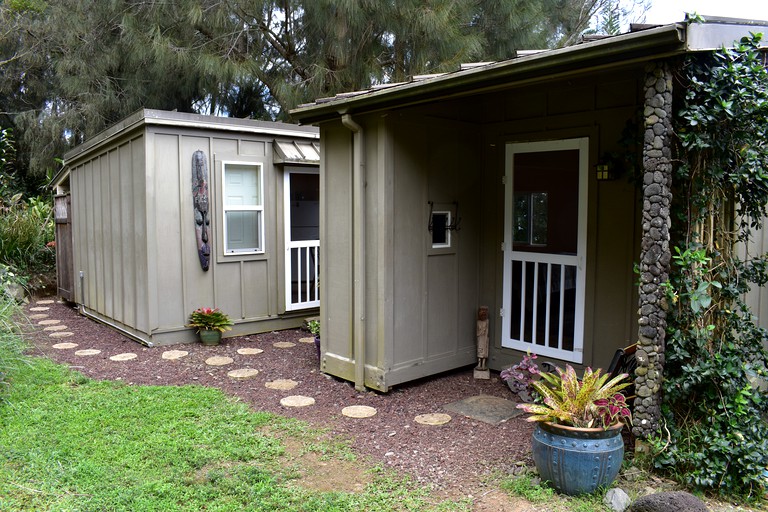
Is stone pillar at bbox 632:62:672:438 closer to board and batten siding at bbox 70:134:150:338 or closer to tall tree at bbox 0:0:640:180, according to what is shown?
board and batten siding at bbox 70:134:150:338

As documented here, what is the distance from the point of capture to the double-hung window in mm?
6773

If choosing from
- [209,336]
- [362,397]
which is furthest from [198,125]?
[362,397]

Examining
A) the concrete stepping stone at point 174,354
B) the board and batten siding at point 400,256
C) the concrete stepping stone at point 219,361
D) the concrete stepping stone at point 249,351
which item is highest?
the board and batten siding at point 400,256

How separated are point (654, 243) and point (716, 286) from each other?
41 cm

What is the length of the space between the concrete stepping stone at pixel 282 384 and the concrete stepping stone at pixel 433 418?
1288mm

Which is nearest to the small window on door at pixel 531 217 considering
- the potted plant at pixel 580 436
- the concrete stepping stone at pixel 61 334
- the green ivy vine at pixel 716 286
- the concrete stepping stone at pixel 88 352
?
the green ivy vine at pixel 716 286

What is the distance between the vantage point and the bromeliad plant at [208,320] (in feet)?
21.0

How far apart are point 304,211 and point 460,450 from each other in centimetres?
544

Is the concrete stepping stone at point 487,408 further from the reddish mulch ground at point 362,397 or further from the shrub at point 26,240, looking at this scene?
the shrub at point 26,240

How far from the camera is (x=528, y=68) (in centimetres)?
337

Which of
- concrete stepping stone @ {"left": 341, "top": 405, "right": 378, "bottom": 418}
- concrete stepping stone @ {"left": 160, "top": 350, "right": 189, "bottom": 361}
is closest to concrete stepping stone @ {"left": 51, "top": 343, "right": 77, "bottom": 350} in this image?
concrete stepping stone @ {"left": 160, "top": 350, "right": 189, "bottom": 361}

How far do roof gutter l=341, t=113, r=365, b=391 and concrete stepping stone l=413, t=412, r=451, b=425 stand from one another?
2.47ft

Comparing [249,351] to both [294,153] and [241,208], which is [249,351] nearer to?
[241,208]

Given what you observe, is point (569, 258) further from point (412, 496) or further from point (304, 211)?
point (304, 211)
